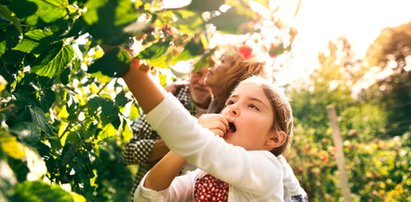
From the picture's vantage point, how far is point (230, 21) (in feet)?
2.48

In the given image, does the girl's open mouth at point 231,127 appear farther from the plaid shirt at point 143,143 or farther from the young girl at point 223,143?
the plaid shirt at point 143,143

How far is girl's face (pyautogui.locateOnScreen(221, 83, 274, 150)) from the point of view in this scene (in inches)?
61.3

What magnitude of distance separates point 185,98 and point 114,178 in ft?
16.2

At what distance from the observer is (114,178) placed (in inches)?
Result: 294

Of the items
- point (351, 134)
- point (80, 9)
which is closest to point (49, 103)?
point (80, 9)

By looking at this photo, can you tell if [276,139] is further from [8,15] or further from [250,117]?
[8,15]

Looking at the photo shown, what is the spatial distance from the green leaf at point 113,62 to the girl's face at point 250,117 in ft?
2.52

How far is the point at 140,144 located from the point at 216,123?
4.57 feet

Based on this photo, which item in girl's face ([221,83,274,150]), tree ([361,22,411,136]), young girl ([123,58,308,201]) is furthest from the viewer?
tree ([361,22,411,136])

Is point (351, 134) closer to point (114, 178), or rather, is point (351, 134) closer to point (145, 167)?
point (114, 178)

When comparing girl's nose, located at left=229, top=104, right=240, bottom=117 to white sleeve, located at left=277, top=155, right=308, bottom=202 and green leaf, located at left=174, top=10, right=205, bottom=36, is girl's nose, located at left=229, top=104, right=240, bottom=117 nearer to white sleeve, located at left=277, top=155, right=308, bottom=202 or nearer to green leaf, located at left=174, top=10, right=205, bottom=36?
white sleeve, located at left=277, top=155, right=308, bottom=202

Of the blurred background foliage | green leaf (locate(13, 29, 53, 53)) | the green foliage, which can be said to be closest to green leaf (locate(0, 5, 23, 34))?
the blurred background foliage

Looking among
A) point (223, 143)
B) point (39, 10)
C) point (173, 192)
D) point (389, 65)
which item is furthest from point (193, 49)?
point (389, 65)

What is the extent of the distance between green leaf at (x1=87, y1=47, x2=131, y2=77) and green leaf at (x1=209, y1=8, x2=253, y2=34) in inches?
6.9
